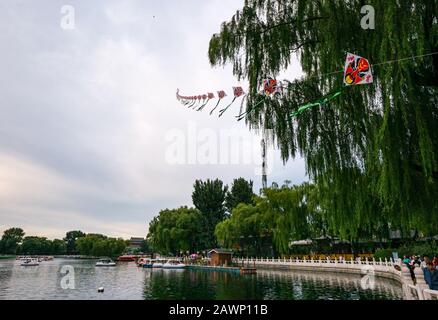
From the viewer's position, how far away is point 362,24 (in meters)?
7.81

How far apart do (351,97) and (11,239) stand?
155 meters

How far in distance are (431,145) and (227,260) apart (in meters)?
46.3

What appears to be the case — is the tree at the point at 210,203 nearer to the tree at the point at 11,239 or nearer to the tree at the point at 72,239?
the tree at the point at 72,239

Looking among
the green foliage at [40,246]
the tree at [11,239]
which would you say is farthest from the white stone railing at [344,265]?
the tree at [11,239]

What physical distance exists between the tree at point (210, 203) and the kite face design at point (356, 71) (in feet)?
200

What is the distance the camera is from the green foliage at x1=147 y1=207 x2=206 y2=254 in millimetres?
65812

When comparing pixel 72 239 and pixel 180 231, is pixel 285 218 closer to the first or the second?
pixel 180 231

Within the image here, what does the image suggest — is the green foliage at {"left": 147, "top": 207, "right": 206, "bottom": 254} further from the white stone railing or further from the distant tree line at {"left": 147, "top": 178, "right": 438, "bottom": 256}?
the white stone railing

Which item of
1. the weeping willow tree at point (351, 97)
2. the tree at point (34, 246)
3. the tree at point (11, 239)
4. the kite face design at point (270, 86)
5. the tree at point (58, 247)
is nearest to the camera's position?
the weeping willow tree at point (351, 97)

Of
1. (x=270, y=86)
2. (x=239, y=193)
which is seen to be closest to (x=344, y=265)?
(x=270, y=86)

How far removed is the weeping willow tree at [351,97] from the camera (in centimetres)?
706

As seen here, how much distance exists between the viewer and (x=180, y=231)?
6519 centimetres
